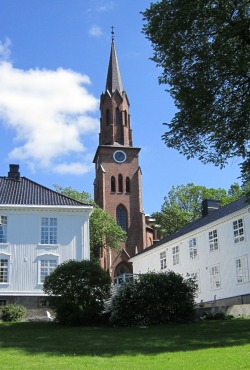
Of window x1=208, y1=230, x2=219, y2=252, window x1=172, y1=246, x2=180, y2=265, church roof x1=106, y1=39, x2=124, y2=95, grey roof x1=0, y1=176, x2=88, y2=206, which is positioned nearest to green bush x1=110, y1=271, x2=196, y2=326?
grey roof x1=0, y1=176, x2=88, y2=206

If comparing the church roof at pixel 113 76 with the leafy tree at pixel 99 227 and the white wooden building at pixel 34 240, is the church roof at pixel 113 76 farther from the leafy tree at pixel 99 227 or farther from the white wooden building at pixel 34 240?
the white wooden building at pixel 34 240

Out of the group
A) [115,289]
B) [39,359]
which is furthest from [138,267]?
[39,359]

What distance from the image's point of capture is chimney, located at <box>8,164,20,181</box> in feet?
116

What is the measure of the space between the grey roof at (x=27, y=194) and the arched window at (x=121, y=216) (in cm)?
3091

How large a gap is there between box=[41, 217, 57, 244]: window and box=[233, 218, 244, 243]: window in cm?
1227

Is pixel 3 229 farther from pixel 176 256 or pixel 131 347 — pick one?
pixel 131 347

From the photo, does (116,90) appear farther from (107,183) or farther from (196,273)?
(196,273)

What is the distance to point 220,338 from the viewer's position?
15.7 metres

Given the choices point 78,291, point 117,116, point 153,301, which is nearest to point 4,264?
point 78,291

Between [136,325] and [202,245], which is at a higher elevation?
[202,245]

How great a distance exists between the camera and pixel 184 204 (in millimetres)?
63875

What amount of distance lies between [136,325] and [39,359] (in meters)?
8.91

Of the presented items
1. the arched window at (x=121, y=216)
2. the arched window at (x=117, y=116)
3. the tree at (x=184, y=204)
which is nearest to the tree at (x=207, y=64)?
the tree at (x=184, y=204)

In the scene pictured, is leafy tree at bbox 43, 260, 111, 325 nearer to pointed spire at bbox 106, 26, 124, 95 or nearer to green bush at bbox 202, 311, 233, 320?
green bush at bbox 202, 311, 233, 320
